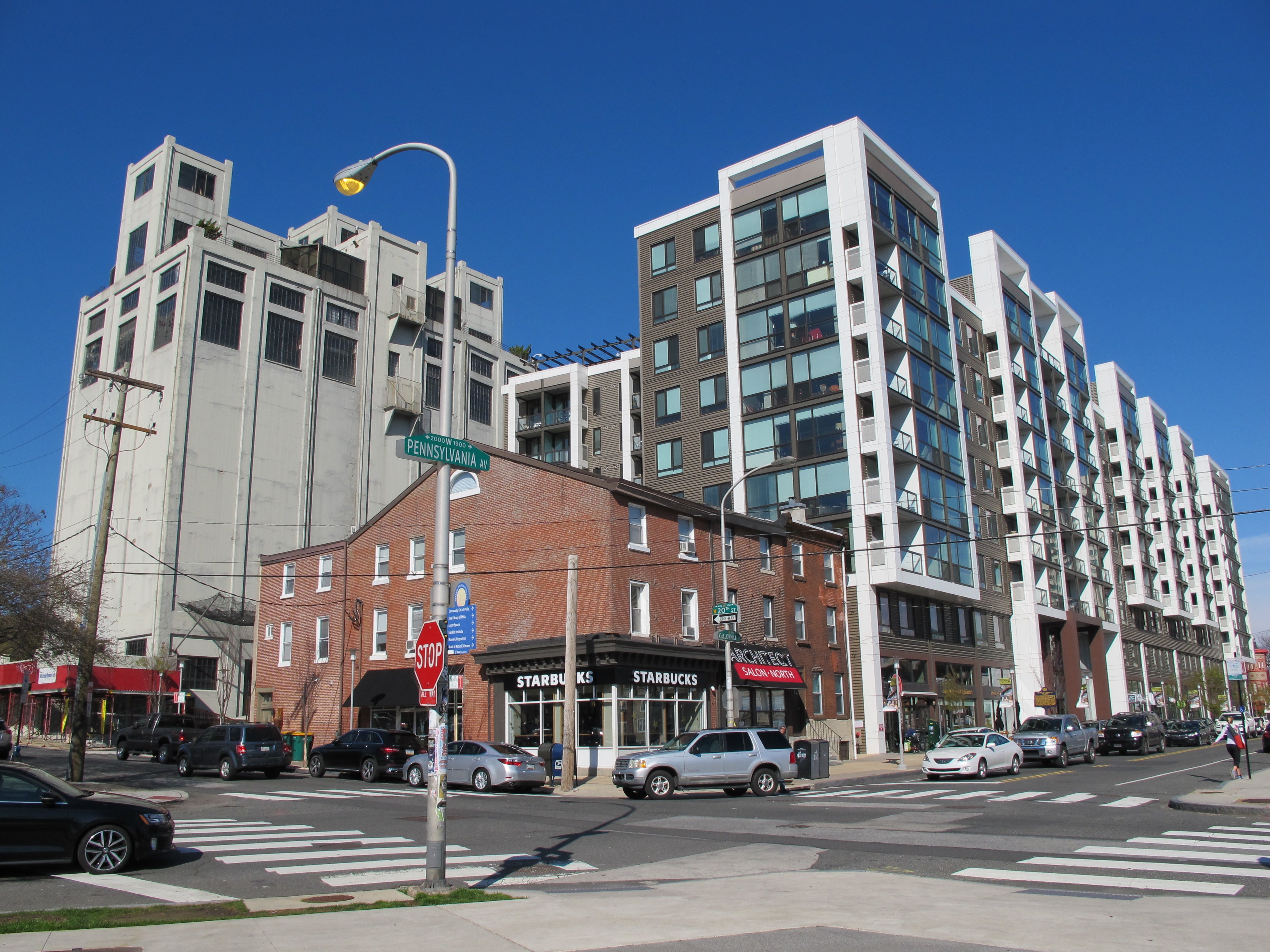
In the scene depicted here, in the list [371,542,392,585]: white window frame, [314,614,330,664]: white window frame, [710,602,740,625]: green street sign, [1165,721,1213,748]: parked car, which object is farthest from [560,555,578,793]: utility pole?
[1165,721,1213,748]: parked car

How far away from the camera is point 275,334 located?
6606 centimetres

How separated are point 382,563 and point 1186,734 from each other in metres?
42.1

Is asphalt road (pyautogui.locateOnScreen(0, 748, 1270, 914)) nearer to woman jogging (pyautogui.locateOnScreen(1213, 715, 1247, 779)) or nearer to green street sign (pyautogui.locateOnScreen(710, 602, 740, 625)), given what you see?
woman jogging (pyautogui.locateOnScreen(1213, 715, 1247, 779))

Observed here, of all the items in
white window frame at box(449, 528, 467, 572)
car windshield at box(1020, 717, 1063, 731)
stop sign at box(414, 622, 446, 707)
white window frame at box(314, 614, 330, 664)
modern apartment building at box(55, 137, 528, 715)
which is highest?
modern apartment building at box(55, 137, 528, 715)

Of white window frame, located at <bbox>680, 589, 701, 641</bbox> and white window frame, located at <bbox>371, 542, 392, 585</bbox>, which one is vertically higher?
white window frame, located at <bbox>371, 542, 392, 585</bbox>

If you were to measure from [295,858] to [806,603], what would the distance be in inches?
1208

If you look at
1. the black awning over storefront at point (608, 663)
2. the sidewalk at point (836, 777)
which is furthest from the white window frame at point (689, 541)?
the sidewalk at point (836, 777)

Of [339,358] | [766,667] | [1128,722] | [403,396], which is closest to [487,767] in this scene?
[766,667]

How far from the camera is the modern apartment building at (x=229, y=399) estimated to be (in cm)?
5759

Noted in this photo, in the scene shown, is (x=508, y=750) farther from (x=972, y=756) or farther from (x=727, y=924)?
(x=727, y=924)

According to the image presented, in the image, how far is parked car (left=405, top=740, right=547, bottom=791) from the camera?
26406mm

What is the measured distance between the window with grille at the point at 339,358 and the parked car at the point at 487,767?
46.2m

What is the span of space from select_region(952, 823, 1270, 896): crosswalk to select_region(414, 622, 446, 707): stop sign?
21.9ft

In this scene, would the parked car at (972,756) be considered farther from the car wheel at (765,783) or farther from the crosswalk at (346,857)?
the crosswalk at (346,857)
